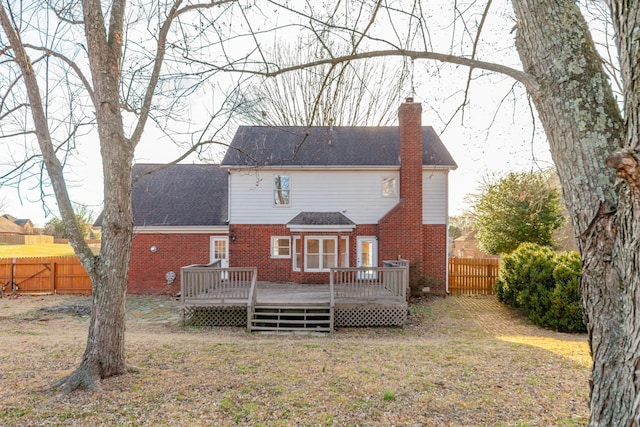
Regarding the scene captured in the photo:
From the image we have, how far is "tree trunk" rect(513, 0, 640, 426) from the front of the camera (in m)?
1.89

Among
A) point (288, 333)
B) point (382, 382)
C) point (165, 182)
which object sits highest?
point (165, 182)

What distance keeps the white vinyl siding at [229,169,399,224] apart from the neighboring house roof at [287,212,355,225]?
26cm

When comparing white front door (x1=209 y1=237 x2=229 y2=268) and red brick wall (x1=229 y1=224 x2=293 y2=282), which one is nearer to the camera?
red brick wall (x1=229 y1=224 x2=293 y2=282)

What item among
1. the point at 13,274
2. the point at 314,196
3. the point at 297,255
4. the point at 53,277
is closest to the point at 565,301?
the point at 297,255

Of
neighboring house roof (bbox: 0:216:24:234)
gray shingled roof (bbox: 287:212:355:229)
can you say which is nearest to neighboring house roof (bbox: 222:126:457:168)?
gray shingled roof (bbox: 287:212:355:229)

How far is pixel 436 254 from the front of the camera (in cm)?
1515

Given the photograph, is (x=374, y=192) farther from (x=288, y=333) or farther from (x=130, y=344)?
(x=130, y=344)

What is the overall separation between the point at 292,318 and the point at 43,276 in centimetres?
1338

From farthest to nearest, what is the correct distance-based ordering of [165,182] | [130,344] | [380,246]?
[165,182]
[380,246]
[130,344]

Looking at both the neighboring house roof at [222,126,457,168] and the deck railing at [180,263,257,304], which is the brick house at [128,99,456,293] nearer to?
the neighboring house roof at [222,126,457,168]

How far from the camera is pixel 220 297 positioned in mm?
10703

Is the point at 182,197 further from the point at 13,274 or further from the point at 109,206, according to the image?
the point at 109,206

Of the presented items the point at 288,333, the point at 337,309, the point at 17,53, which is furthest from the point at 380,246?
the point at 17,53

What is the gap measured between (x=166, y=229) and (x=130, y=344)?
9.30 m
